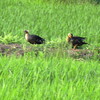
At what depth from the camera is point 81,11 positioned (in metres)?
16.3

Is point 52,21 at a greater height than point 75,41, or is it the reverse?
point 52,21

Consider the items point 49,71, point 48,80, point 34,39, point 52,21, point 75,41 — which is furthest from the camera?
point 52,21

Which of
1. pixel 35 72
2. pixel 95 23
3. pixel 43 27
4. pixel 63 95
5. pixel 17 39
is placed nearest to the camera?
pixel 63 95

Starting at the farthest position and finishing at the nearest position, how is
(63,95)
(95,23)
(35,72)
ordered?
(95,23) < (35,72) < (63,95)

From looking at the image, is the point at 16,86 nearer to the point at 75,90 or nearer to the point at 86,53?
the point at 75,90

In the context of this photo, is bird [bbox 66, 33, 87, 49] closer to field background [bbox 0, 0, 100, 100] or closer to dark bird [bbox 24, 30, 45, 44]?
field background [bbox 0, 0, 100, 100]

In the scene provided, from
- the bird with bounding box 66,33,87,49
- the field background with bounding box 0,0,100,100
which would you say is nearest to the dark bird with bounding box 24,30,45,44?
the field background with bounding box 0,0,100,100

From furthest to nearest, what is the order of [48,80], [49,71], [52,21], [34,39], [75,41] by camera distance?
[52,21] → [34,39] → [75,41] → [49,71] → [48,80]

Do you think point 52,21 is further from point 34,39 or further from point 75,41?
point 75,41

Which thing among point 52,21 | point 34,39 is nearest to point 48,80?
point 34,39

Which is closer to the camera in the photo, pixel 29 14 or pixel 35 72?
pixel 35 72

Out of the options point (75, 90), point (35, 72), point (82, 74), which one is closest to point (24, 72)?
point (35, 72)

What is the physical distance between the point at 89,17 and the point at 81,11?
1.40 meters

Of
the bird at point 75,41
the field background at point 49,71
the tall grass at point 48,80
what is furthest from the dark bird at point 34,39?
the tall grass at point 48,80
